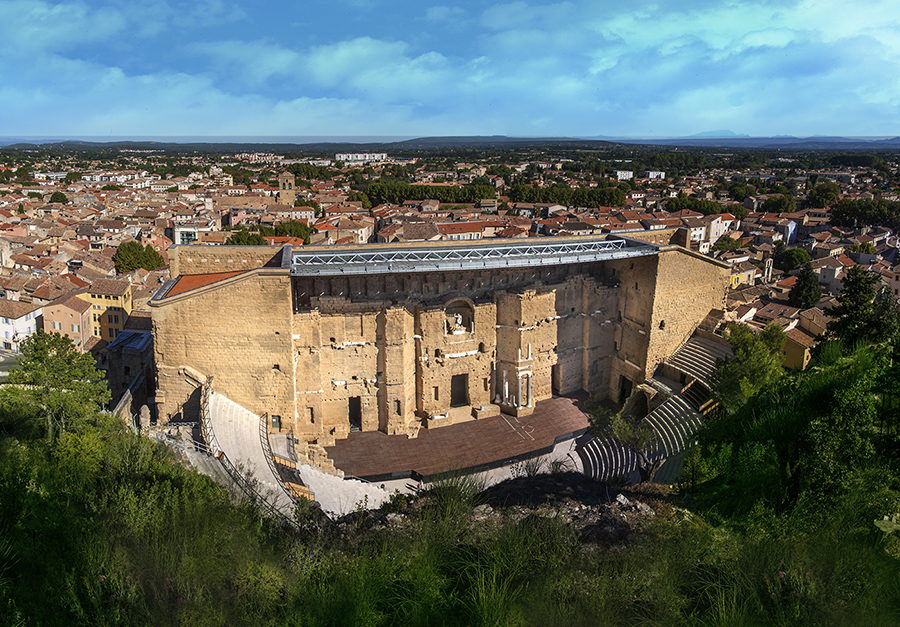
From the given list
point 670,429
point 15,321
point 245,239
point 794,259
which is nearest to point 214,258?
point 670,429

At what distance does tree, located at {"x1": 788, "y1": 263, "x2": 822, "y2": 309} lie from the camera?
39.3m

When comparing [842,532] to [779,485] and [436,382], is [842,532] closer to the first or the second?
[779,485]

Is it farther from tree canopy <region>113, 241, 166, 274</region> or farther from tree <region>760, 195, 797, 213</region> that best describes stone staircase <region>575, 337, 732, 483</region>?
tree <region>760, 195, 797, 213</region>

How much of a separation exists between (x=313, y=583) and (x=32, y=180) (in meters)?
152

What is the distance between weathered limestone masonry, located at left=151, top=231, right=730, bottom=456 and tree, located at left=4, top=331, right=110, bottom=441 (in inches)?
84.2

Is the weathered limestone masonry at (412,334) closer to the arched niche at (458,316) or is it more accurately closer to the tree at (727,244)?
the arched niche at (458,316)

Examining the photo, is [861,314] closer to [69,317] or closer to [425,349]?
[425,349]

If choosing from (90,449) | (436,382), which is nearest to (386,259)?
(436,382)

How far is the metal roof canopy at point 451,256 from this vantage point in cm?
1955

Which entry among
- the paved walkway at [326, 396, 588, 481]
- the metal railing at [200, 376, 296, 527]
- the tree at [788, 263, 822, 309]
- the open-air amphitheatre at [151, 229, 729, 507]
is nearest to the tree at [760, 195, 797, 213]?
the tree at [788, 263, 822, 309]

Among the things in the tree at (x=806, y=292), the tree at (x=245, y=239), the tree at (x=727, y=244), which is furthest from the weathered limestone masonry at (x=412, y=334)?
the tree at (x=727, y=244)

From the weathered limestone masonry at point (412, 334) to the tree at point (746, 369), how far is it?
4004 mm

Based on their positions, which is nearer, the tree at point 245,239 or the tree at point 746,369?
the tree at point 746,369

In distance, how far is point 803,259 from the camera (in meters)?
53.1
